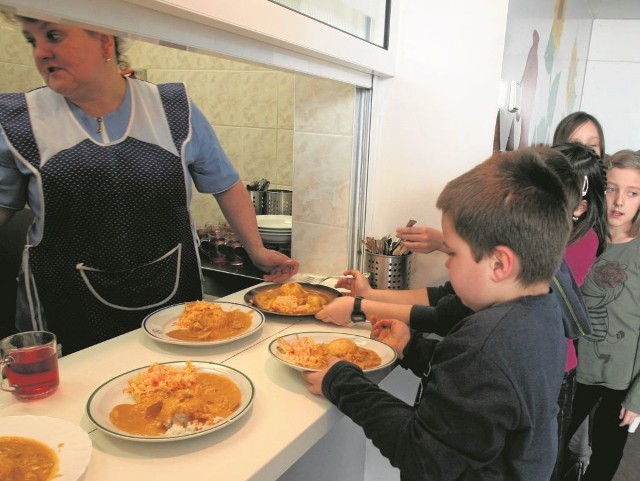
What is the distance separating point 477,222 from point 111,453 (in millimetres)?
657

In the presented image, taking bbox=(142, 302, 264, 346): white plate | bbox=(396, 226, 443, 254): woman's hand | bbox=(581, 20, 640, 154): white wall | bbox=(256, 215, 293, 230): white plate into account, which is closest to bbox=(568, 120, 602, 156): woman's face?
bbox=(396, 226, 443, 254): woman's hand

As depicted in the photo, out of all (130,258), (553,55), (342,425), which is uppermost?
(553,55)

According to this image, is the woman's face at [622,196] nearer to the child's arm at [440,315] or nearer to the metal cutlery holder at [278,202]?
the child's arm at [440,315]

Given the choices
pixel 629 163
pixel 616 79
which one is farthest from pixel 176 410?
pixel 616 79

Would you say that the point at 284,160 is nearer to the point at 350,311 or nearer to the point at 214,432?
the point at 350,311

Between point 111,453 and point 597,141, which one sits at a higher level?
point 597,141

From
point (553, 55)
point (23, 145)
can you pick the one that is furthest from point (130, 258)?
point (553, 55)

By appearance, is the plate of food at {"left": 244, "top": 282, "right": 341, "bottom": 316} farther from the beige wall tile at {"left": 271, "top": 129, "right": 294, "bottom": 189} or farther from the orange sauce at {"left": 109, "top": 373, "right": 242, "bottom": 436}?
the beige wall tile at {"left": 271, "top": 129, "right": 294, "bottom": 189}

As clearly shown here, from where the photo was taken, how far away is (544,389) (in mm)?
803

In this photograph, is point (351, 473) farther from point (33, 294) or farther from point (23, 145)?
point (23, 145)

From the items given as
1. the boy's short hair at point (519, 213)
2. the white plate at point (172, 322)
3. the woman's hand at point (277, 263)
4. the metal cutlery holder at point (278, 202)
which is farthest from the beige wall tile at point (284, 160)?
the boy's short hair at point (519, 213)

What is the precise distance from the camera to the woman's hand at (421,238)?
4.85 feet

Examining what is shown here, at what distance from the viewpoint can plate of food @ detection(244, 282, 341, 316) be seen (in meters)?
1.30

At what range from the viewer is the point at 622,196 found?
1741mm
